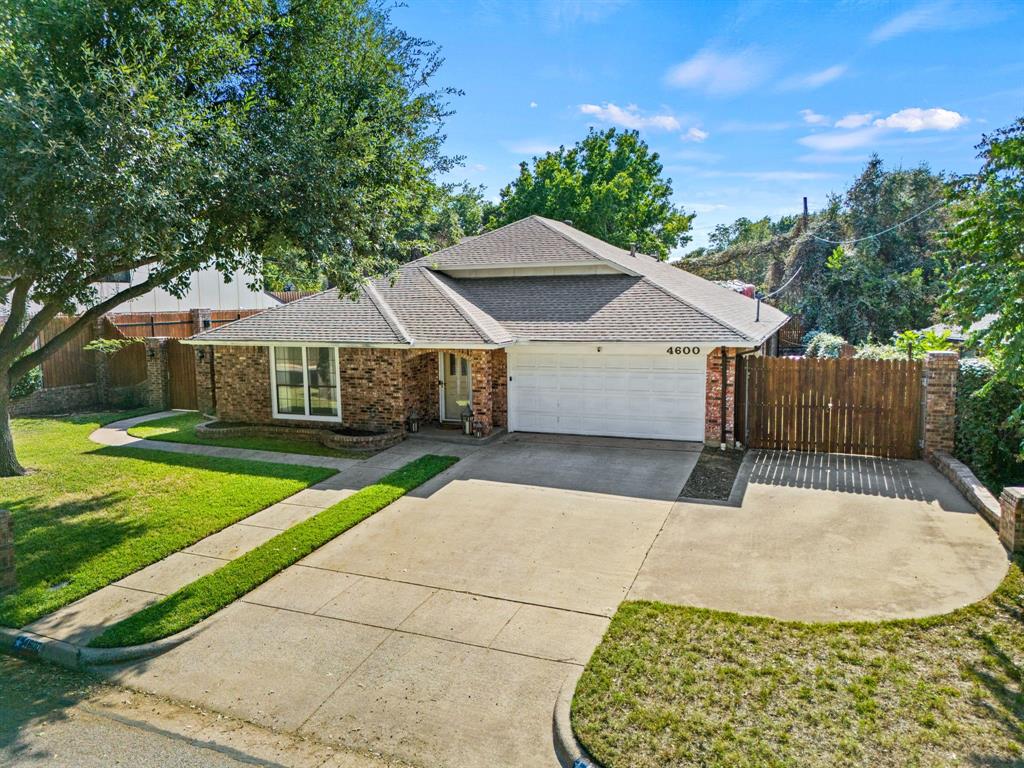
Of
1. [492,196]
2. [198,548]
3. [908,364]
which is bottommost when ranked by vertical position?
[198,548]

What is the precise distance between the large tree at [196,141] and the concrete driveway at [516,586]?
456 cm

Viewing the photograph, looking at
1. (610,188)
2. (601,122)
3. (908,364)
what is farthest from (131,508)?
(601,122)

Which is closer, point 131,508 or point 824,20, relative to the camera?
point 131,508

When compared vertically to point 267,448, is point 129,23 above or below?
above

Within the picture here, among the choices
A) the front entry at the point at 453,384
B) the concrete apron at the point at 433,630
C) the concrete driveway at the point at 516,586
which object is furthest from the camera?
the front entry at the point at 453,384

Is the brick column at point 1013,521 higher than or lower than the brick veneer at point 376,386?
lower

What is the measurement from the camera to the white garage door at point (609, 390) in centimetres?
1402

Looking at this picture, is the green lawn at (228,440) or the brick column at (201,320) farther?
the brick column at (201,320)

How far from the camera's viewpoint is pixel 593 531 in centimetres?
924

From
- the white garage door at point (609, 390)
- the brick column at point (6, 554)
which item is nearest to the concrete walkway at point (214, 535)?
the brick column at point (6, 554)

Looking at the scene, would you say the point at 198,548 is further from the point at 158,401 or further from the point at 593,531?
the point at 158,401

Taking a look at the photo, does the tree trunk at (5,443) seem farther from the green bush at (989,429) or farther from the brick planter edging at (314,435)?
the green bush at (989,429)

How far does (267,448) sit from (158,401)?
7.55 meters

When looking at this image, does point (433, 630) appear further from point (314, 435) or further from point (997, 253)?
point (314, 435)
